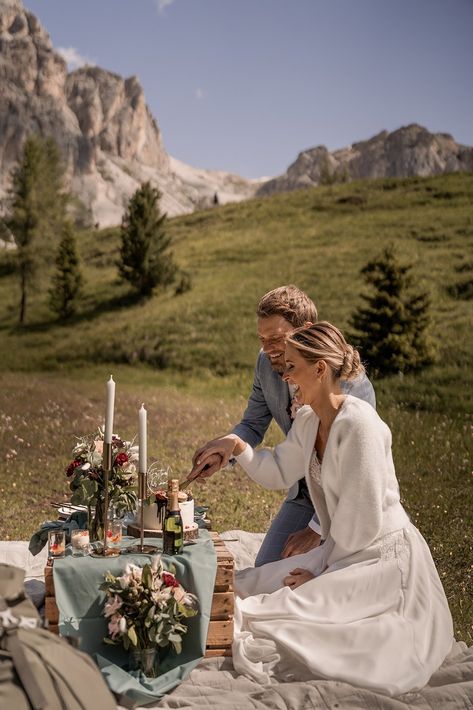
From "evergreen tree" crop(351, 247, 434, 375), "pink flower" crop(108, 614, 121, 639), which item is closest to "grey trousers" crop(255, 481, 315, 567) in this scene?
"pink flower" crop(108, 614, 121, 639)

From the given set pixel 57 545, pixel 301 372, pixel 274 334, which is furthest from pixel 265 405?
pixel 57 545

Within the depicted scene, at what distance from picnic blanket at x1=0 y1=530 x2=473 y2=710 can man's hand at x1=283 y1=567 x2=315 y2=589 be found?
621 mm

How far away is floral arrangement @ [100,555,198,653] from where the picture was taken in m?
3.86

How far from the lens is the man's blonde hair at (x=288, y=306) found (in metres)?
5.16

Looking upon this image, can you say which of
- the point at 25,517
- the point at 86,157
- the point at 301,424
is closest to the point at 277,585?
the point at 301,424

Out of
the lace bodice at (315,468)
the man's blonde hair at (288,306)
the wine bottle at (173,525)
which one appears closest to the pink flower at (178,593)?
the wine bottle at (173,525)

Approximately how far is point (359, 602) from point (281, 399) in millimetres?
1855

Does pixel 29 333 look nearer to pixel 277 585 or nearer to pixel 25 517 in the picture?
pixel 25 517

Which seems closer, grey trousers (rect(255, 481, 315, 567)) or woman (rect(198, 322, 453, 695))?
woman (rect(198, 322, 453, 695))

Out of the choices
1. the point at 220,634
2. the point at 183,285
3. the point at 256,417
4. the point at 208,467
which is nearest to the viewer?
the point at 220,634

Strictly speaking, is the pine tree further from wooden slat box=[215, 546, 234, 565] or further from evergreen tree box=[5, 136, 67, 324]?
wooden slat box=[215, 546, 234, 565]

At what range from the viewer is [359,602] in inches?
164

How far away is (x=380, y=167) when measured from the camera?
12425 centimetres

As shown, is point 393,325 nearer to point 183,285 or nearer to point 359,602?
point 183,285
